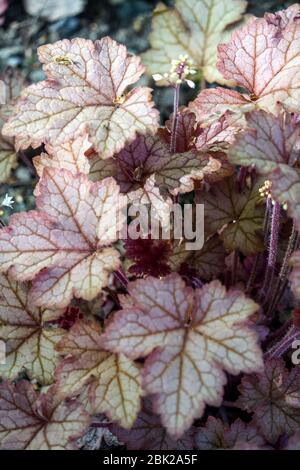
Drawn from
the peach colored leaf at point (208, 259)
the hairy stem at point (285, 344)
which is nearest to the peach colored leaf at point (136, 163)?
the peach colored leaf at point (208, 259)

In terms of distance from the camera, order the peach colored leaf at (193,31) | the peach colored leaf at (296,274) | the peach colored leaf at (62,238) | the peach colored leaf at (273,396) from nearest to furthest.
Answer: the peach colored leaf at (296,274) → the peach colored leaf at (62,238) → the peach colored leaf at (273,396) → the peach colored leaf at (193,31)

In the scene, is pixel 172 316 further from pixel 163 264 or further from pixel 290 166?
pixel 290 166

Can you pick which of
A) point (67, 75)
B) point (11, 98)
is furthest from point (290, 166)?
point (11, 98)

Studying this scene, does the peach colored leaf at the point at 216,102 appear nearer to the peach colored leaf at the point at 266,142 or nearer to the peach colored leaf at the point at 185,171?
the peach colored leaf at the point at 185,171

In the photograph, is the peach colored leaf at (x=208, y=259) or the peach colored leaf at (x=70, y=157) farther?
the peach colored leaf at (x=208, y=259)

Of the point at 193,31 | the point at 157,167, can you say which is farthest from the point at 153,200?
the point at 193,31

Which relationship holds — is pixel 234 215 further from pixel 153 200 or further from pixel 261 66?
pixel 261 66

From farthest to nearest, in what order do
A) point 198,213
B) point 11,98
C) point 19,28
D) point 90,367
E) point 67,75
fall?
point 19,28, point 11,98, point 198,213, point 67,75, point 90,367
